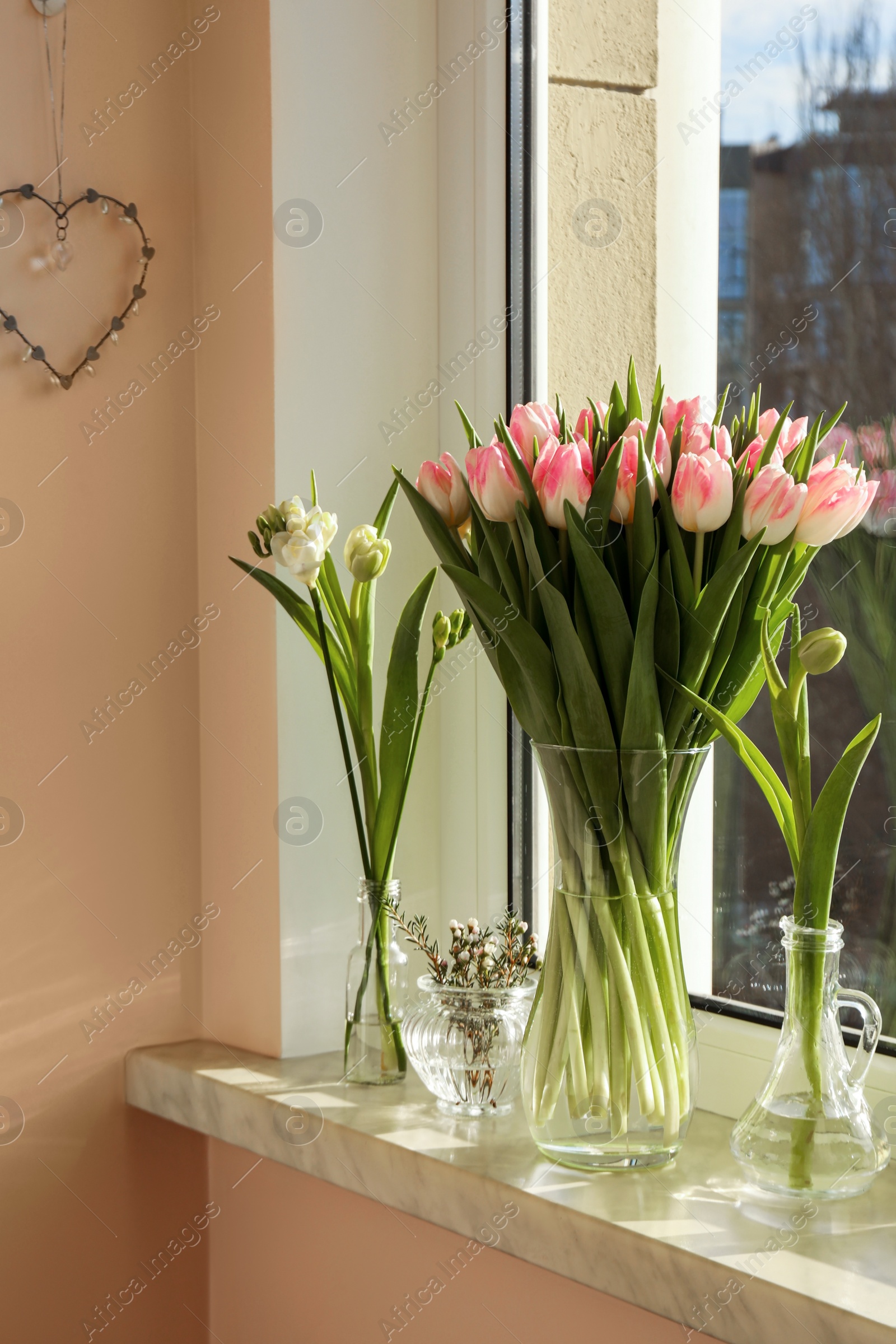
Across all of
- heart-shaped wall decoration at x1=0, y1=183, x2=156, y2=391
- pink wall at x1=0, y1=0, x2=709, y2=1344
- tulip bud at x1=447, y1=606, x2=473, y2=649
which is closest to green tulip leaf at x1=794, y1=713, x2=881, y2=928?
tulip bud at x1=447, y1=606, x2=473, y2=649

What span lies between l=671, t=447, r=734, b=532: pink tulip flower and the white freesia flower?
0.32m

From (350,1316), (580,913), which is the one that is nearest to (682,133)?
(580,913)

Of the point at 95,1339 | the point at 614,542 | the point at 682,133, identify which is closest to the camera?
the point at 614,542

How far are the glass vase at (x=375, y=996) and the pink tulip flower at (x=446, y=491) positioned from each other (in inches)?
14.4

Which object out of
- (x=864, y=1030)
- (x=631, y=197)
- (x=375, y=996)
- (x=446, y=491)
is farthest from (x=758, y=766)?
(x=631, y=197)

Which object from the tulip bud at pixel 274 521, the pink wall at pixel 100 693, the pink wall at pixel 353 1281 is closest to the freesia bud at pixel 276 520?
the tulip bud at pixel 274 521

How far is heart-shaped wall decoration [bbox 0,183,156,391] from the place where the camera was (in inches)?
43.4

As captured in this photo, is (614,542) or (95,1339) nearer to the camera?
(614,542)

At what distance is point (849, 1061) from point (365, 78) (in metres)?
1.01

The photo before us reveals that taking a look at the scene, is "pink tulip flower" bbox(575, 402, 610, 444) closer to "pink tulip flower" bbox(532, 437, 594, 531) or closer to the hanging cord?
"pink tulip flower" bbox(532, 437, 594, 531)

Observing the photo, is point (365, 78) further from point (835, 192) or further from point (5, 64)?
point (835, 192)

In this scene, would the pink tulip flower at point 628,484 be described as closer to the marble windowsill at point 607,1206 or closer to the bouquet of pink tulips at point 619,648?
→ the bouquet of pink tulips at point 619,648

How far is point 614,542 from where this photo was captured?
838 mm

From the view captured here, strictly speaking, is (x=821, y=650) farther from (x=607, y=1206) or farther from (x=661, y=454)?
(x=607, y=1206)
